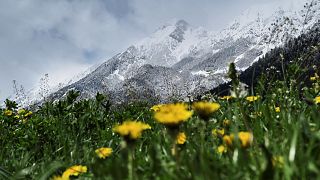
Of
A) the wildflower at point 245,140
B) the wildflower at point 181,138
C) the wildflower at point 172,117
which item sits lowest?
the wildflower at point 245,140

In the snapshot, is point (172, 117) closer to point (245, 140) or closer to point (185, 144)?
point (245, 140)

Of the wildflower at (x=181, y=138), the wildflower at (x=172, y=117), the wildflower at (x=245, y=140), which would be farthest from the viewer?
the wildflower at (x=181, y=138)

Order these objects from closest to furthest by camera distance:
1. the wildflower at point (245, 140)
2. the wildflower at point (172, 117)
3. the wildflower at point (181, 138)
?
the wildflower at point (172, 117)
the wildflower at point (245, 140)
the wildflower at point (181, 138)

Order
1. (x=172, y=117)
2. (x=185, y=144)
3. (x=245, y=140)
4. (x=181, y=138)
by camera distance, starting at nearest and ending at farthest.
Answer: (x=172, y=117)
(x=245, y=140)
(x=181, y=138)
(x=185, y=144)

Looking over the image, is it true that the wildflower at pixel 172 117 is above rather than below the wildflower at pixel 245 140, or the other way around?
above

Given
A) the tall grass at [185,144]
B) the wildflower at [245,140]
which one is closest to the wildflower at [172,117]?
the tall grass at [185,144]

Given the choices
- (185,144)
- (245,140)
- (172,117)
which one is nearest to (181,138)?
(185,144)

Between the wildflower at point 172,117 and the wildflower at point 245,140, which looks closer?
the wildflower at point 172,117

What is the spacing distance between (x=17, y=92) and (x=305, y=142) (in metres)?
7.46

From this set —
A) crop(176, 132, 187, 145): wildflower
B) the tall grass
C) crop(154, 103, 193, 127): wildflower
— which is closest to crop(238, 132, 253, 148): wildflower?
the tall grass

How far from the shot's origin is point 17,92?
8508mm

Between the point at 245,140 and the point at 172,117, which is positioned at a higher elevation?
the point at 172,117

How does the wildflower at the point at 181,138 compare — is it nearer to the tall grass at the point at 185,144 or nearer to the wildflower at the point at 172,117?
the tall grass at the point at 185,144

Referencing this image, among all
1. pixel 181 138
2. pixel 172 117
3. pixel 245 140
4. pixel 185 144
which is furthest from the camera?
pixel 185 144
